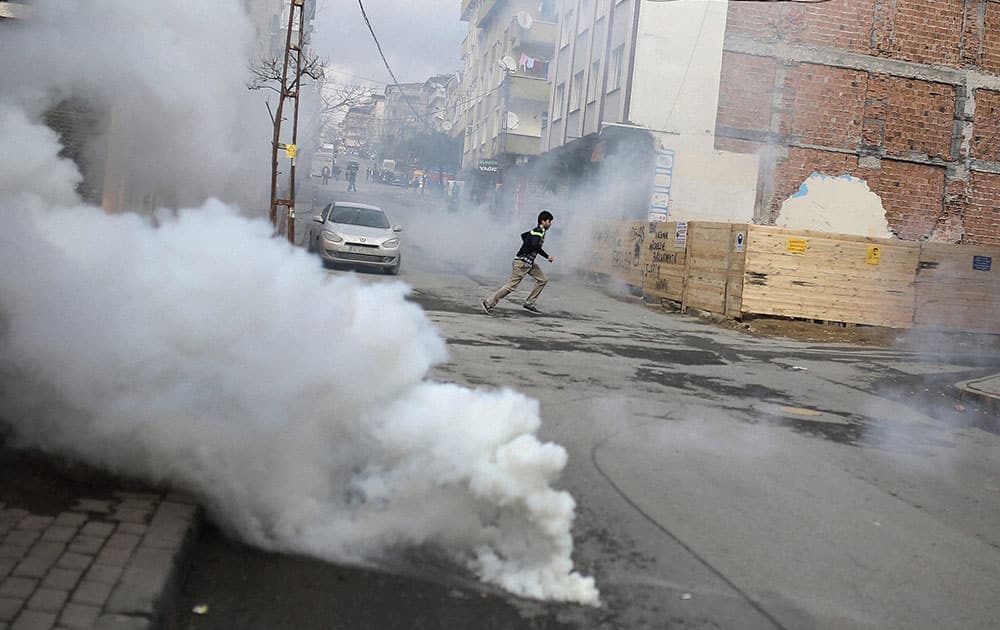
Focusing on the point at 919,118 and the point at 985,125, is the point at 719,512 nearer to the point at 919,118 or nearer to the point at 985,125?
the point at 919,118

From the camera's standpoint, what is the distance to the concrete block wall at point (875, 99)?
23406 millimetres

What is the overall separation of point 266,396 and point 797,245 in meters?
13.0

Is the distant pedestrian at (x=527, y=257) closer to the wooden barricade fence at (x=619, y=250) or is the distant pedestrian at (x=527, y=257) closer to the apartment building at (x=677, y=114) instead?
the wooden barricade fence at (x=619, y=250)

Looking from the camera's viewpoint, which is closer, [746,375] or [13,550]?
[13,550]

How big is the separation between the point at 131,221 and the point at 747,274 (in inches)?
489

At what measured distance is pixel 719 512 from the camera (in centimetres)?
484

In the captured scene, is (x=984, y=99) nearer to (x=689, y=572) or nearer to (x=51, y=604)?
(x=689, y=572)

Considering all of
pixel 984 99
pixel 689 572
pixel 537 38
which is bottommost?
pixel 689 572

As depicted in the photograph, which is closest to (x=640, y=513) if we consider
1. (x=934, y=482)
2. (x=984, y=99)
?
(x=934, y=482)

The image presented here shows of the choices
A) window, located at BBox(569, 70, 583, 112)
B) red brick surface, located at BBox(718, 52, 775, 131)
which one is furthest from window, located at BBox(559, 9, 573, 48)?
red brick surface, located at BBox(718, 52, 775, 131)

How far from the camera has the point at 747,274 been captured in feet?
49.8

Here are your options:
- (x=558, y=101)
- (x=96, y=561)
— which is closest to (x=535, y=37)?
(x=558, y=101)

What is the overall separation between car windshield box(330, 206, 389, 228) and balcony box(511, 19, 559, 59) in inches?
1012

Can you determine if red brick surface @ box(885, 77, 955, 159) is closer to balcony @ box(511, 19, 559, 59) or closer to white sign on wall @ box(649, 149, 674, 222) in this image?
white sign on wall @ box(649, 149, 674, 222)
